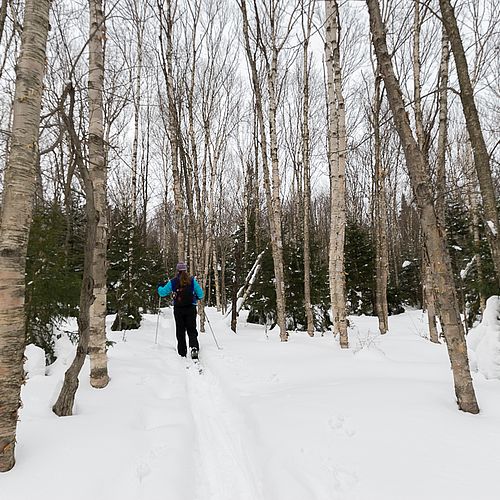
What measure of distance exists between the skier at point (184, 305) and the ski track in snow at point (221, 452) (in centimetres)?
247

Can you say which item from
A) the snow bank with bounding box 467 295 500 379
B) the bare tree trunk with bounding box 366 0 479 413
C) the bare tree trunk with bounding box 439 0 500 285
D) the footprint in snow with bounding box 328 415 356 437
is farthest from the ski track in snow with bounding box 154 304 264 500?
the bare tree trunk with bounding box 439 0 500 285

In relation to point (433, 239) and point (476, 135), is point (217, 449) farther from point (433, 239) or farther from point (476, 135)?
point (476, 135)

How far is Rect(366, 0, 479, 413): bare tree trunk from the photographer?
3.08 meters

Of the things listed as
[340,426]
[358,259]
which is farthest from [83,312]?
[358,259]

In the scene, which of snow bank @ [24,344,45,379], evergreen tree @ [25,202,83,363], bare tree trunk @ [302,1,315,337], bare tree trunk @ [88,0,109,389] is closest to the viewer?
snow bank @ [24,344,45,379]

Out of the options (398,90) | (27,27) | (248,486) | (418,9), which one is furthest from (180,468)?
(418,9)

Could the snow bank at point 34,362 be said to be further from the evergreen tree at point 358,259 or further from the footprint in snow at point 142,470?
the evergreen tree at point 358,259

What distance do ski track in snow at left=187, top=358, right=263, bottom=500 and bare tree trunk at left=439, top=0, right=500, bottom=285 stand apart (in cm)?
314

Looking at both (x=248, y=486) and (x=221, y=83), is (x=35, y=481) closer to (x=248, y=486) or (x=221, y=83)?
(x=248, y=486)

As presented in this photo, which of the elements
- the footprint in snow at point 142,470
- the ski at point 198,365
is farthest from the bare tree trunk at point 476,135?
the ski at point 198,365

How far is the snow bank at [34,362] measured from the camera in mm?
4371

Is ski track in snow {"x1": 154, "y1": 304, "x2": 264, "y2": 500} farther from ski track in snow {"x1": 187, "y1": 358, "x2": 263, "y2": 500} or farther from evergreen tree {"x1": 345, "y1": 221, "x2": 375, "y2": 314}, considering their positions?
evergreen tree {"x1": 345, "y1": 221, "x2": 375, "y2": 314}

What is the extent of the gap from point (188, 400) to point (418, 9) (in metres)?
10.1

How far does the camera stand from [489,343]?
4367mm
